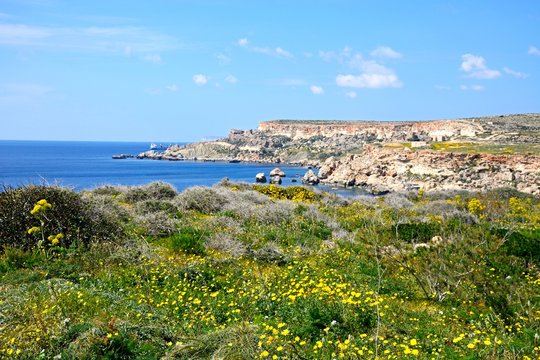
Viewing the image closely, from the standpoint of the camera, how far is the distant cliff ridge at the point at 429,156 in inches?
1980

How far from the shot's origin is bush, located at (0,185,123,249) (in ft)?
30.7

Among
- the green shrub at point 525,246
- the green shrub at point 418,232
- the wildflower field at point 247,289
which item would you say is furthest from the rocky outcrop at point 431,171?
the wildflower field at point 247,289

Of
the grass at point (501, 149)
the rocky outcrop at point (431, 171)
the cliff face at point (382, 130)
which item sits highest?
the cliff face at point (382, 130)

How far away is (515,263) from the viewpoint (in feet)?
28.7

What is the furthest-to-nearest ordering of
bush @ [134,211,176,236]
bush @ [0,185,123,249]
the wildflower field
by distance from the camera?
bush @ [134,211,176,236], bush @ [0,185,123,249], the wildflower field

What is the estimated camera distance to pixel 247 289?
23.9 ft

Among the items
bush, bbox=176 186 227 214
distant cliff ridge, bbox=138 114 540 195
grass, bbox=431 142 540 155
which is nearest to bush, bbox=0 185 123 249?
bush, bbox=176 186 227 214

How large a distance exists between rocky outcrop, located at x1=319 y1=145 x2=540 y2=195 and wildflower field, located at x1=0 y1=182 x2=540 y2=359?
134ft

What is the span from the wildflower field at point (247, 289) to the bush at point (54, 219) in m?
0.03

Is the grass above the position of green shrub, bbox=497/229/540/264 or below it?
above

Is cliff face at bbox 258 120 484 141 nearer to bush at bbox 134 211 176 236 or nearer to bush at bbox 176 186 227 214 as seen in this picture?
bush at bbox 176 186 227 214

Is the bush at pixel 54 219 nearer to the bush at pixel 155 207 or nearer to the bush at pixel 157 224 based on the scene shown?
the bush at pixel 157 224

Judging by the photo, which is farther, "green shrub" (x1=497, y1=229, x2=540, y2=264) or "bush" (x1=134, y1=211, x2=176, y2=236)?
"bush" (x1=134, y1=211, x2=176, y2=236)

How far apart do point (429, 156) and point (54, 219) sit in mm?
57924
